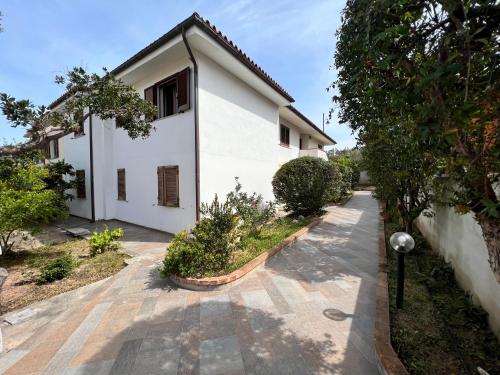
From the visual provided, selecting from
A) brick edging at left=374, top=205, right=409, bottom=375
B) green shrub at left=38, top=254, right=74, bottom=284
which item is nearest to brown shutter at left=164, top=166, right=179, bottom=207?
green shrub at left=38, top=254, right=74, bottom=284

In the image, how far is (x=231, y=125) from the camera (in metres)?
8.70

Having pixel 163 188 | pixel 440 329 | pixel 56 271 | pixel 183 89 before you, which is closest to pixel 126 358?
pixel 56 271

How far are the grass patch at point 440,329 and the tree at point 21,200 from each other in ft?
26.0

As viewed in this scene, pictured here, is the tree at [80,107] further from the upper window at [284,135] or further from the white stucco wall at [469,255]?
the upper window at [284,135]

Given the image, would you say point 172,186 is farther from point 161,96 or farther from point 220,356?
point 220,356

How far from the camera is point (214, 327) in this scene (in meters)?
3.15

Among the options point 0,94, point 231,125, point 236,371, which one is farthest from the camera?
point 231,125

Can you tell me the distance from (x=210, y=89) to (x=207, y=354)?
715 centimetres

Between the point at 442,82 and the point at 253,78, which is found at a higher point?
the point at 253,78

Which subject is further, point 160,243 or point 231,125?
point 231,125

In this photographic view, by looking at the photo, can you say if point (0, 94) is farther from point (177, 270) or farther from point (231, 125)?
point (231, 125)

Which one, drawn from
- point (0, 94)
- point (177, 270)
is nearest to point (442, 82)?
point (177, 270)

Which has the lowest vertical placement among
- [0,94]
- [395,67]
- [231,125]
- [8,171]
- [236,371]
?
[236,371]

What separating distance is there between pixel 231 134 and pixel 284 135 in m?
6.66
